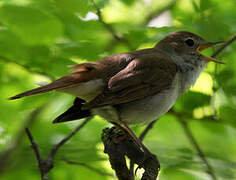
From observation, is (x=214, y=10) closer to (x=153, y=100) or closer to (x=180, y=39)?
(x=180, y=39)

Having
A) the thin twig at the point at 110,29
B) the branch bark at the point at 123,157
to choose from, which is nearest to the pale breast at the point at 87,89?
the branch bark at the point at 123,157

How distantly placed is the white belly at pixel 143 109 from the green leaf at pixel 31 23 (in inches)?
33.7

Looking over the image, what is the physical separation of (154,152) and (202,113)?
868 mm

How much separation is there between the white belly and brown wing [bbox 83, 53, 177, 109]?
0.24 ft

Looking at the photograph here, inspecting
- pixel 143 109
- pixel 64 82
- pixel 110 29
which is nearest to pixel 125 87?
pixel 143 109

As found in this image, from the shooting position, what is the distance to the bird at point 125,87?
10.3ft

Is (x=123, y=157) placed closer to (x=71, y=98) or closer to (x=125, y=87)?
(x=125, y=87)

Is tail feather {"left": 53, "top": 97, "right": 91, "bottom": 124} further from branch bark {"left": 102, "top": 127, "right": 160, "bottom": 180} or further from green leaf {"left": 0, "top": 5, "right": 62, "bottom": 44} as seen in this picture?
green leaf {"left": 0, "top": 5, "right": 62, "bottom": 44}

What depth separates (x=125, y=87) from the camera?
3229 millimetres

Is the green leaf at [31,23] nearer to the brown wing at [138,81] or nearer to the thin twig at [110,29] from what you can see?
the thin twig at [110,29]

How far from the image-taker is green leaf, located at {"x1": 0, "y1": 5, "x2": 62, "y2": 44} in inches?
121

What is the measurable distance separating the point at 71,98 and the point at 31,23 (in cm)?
99

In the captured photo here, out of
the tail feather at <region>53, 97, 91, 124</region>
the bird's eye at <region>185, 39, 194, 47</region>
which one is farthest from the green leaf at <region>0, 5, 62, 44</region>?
the bird's eye at <region>185, 39, 194, 47</region>

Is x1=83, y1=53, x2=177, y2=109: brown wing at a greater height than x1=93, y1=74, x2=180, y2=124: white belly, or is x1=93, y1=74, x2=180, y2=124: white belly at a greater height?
x1=83, y1=53, x2=177, y2=109: brown wing
